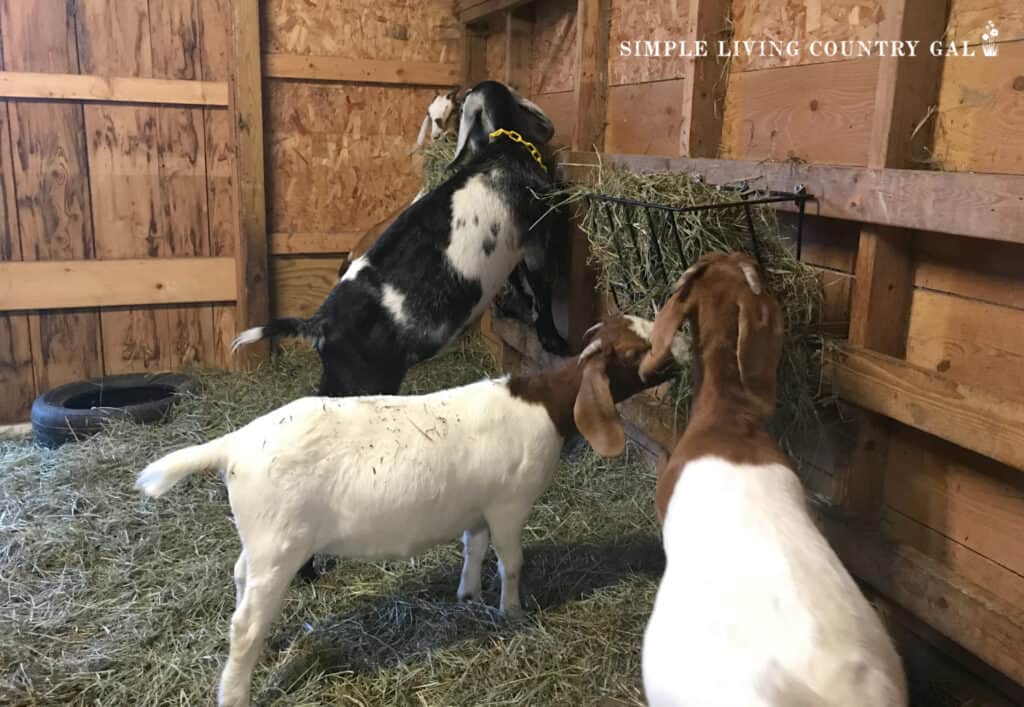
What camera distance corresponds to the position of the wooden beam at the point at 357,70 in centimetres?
539

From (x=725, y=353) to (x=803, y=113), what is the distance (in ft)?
3.56

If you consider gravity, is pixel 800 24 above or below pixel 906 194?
above

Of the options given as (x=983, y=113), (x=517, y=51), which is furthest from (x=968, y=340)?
(x=517, y=51)

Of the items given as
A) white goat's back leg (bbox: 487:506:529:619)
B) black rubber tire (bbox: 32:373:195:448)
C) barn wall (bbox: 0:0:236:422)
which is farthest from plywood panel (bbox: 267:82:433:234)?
white goat's back leg (bbox: 487:506:529:619)

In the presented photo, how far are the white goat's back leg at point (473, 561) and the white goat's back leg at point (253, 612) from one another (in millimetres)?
729

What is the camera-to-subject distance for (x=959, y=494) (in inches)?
95.0

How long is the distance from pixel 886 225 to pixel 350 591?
86.2 inches

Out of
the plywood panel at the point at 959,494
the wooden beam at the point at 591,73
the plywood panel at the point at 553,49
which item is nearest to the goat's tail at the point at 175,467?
the plywood panel at the point at 959,494

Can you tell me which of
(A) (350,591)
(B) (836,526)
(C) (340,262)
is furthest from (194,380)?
(B) (836,526)

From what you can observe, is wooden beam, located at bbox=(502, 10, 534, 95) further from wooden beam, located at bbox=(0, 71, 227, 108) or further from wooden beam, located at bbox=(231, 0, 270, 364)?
wooden beam, located at bbox=(0, 71, 227, 108)

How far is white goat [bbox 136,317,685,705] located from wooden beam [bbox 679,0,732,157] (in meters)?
0.94

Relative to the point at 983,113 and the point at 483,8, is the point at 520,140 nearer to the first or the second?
the point at 483,8

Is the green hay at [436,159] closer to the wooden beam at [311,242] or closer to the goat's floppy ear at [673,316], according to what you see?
the wooden beam at [311,242]

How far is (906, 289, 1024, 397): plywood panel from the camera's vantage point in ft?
7.24
